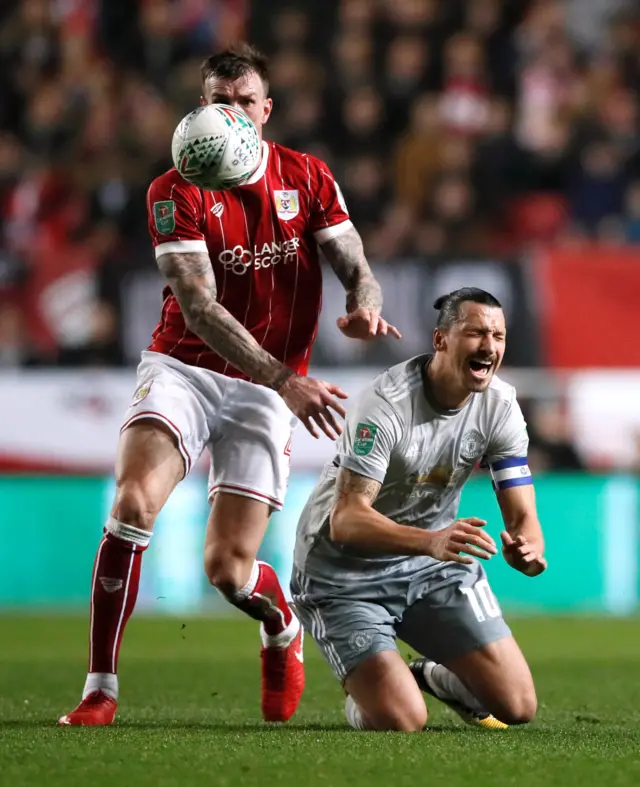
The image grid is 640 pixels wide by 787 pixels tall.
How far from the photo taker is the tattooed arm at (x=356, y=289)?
538cm

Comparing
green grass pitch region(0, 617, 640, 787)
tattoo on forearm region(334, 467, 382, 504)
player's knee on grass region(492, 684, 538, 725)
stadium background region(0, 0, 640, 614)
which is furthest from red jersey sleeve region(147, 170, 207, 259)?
stadium background region(0, 0, 640, 614)

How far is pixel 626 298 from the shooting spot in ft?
38.8

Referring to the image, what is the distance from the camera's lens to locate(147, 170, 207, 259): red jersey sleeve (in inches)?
215

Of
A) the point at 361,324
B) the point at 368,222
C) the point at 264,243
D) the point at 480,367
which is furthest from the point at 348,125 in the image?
the point at 480,367

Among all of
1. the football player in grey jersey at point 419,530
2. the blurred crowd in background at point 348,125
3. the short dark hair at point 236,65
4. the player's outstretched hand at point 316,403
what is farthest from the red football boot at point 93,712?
the blurred crowd in background at point 348,125

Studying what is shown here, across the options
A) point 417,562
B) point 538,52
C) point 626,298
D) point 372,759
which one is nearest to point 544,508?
point 626,298

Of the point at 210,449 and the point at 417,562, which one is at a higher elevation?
the point at 210,449

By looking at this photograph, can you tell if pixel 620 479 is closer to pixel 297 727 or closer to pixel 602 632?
pixel 602 632

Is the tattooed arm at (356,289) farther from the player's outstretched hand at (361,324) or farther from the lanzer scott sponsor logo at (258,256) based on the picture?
the lanzer scott sponsor logo at (258,256)

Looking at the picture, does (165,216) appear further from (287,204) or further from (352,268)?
(352,268)

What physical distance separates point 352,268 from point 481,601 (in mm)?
1368

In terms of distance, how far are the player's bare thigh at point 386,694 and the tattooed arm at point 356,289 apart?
3.80ft

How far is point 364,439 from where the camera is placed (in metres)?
5.14

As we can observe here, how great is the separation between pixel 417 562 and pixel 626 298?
6732 millimetres
